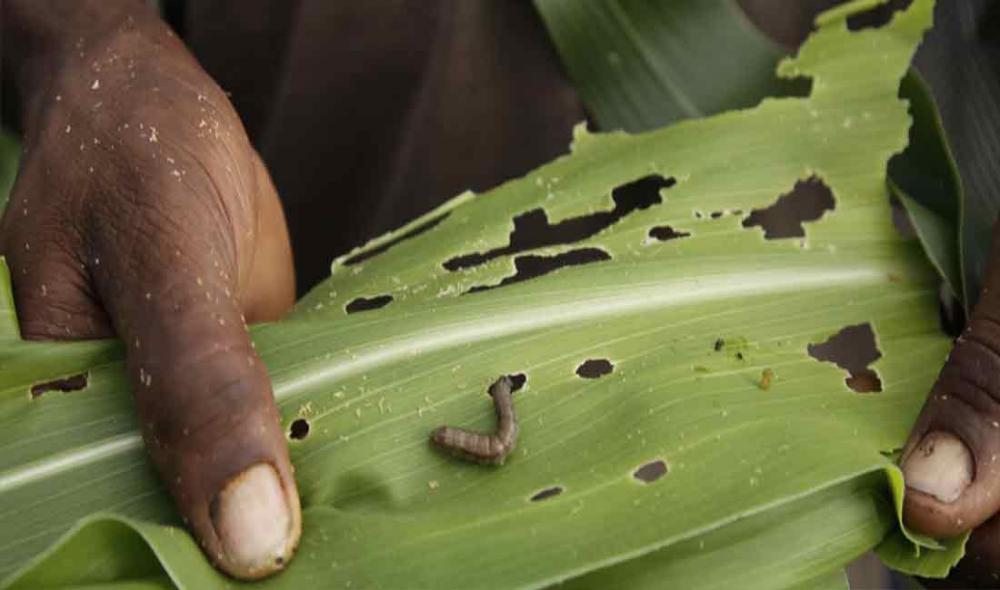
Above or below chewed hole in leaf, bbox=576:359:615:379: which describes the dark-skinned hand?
above

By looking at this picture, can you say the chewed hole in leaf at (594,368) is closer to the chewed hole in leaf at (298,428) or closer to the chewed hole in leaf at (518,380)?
the chewed hole in leaf at (518,380)

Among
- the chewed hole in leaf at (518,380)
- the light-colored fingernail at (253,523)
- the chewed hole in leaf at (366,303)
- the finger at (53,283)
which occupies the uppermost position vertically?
the finger at (53,283)

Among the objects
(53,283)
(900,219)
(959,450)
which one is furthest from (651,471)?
Answer: (900,219)

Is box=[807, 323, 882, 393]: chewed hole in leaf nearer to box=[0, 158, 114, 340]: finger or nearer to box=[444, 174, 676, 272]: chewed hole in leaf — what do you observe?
box=[444, 174, 676, 272]: chewed hole in leaf

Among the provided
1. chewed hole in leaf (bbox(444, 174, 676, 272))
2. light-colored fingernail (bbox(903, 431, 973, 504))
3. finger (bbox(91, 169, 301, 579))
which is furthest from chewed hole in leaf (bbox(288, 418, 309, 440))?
light-colored fingernail (bbox(903, 431, 973, 504))

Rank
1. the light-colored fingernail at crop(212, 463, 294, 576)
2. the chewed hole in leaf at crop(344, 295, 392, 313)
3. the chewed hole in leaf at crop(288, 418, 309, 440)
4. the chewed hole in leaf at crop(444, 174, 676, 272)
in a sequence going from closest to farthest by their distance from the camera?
1. the light-colored fingernail at crop(212, 463, 294, 576)
2. the chewed hole in leaf at crop(288, 418, 309, 440)
3. the chewed hole in leaf at crop(344, 295, 392, 313)
4. the chewed hole in leaf at crop(444, 174, 676, 272)

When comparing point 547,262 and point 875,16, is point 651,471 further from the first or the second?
point 875,16

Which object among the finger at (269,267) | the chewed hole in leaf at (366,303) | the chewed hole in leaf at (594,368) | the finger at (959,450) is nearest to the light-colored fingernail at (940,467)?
the finger at (959,450)
